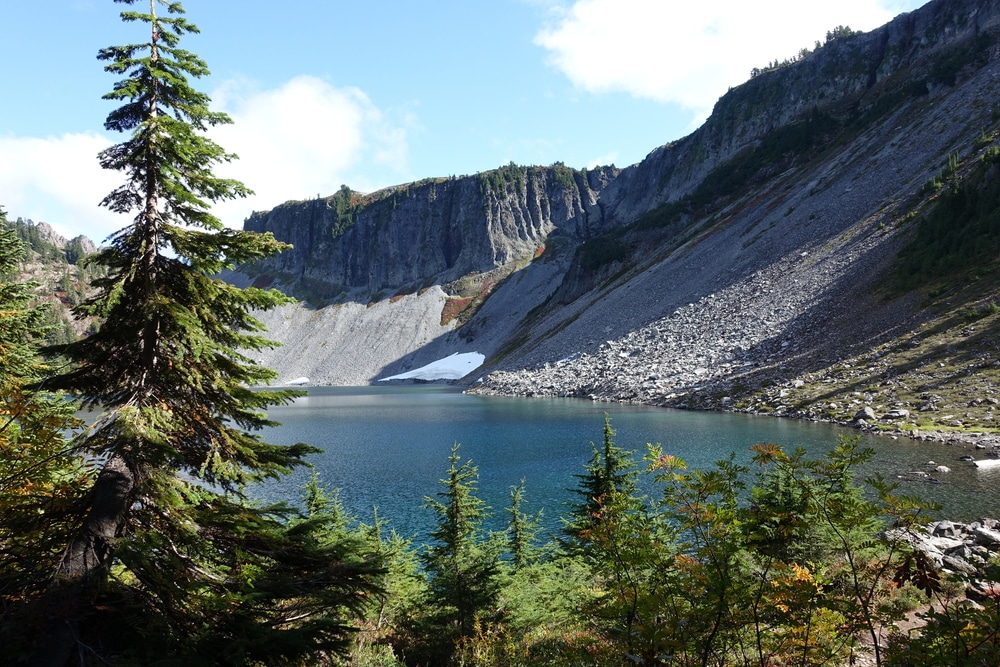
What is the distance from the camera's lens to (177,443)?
653cm

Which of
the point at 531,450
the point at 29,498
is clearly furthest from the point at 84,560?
the point at 531,450

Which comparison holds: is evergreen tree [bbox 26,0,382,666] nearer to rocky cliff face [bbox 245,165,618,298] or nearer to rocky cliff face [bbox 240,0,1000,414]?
rocky cliff face [bbox 240,0,1000,414]

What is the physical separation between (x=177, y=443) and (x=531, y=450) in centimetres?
3112

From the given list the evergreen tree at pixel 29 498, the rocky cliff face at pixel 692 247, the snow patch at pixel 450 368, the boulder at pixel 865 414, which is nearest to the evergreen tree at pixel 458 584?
the evergreen tree at pixel 29 498

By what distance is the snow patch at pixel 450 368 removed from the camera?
116125mm

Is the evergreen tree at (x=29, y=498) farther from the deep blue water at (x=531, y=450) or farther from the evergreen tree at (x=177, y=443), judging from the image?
the deep blue water at (x=531, y=450)

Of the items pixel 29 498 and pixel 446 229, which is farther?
pixel 446 229

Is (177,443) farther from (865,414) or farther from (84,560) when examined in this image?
A: (865,414)

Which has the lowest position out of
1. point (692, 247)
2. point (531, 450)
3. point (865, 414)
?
point (531, 450)

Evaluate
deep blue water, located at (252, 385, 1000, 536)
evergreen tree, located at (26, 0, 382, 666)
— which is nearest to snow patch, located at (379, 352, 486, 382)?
deep blue water, located at (252, 385, 1000, 536)

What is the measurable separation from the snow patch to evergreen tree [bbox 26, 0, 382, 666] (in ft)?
350

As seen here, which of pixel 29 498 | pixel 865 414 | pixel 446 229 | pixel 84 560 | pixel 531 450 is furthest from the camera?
pixel 446 229

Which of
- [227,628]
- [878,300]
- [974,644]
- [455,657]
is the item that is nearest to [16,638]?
[227,628]

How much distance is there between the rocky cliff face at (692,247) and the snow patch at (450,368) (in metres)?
5.36
